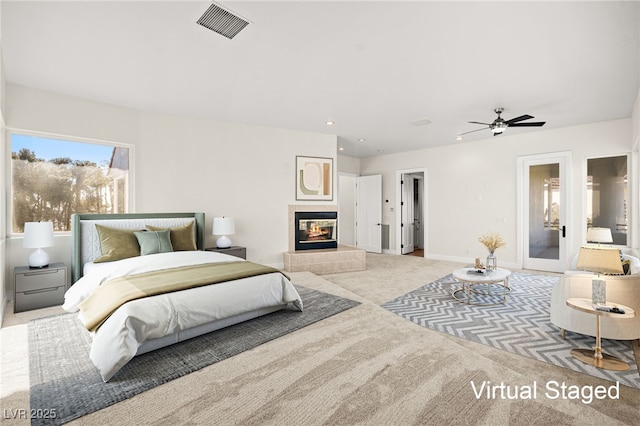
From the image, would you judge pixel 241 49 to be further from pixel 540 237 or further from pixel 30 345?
pixel 540 237

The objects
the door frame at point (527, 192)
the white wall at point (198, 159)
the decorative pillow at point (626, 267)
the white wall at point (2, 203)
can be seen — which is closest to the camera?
the decorative pillow at point (626, 267)

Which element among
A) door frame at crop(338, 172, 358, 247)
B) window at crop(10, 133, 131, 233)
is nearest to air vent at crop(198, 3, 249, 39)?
window at crop(10, 133, 131, 233)

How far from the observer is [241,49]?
9.75 feet

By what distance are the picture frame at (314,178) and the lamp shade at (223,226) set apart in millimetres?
1606

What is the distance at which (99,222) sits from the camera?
4180 millimetres

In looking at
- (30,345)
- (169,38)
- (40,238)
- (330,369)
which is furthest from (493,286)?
(40,238)

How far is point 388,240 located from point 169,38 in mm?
6939

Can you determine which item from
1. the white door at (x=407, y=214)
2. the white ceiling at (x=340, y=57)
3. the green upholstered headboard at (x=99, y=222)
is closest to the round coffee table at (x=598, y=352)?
the white ceiling at (x=340, y=57)

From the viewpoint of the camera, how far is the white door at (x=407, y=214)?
8.22 metres

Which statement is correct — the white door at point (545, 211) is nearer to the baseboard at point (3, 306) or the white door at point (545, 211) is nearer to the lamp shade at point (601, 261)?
the lamp shade at point (601, 261)

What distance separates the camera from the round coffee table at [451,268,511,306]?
3899mm

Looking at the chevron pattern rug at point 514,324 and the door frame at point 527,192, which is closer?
the chevron pattern rug at point 514,324

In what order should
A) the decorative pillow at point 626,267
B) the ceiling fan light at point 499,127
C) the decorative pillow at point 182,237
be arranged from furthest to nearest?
the ceiling fan light at point 499,127 < the decorative pillow at point 182,237 < the decorative pillow at point 626,267

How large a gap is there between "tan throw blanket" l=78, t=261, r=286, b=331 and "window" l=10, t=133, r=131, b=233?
2.13 meters
